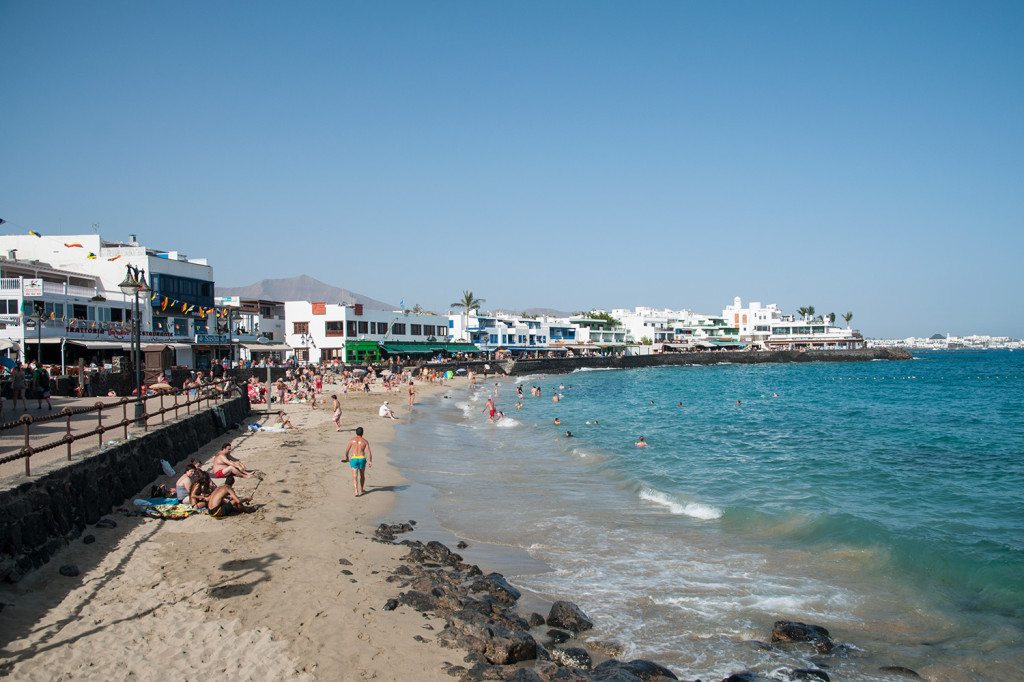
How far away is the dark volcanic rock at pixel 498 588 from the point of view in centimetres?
895

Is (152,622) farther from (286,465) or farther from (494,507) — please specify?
(286,465)

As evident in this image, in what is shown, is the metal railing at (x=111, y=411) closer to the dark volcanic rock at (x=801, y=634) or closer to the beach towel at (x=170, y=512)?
the beach towel at (x=170, y=512)

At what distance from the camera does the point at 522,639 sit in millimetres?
7180

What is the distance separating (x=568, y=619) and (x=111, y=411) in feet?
49.9

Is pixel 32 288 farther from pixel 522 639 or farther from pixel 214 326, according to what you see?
pixel 522 639

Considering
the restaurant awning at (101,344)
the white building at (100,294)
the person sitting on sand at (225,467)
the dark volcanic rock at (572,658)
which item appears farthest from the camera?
the white building at (100,294)

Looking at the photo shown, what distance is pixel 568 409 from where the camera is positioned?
134 ft

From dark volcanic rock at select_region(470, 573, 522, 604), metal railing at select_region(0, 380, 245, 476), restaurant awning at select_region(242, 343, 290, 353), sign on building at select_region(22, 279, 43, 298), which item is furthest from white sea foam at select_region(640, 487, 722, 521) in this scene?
restaurant awning at select_region(242, 343, 290, 353)

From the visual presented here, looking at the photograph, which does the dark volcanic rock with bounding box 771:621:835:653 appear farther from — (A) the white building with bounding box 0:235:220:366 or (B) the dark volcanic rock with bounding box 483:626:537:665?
(A) the white building with bounding box 0:235:220:366

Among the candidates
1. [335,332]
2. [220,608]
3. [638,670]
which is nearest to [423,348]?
[335,332]

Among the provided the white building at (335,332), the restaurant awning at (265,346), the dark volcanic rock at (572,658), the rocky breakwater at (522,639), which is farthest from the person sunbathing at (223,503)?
the white building at (335,332)

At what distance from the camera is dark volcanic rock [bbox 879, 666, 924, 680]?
740 centimetres

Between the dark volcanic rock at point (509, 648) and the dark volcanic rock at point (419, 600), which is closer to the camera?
the dark volcanic rock at point (509, 648)

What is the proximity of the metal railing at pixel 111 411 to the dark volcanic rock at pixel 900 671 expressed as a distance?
10372mm
